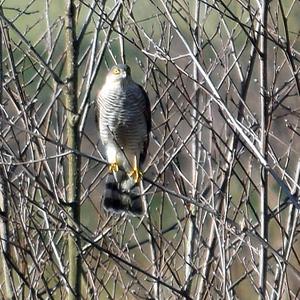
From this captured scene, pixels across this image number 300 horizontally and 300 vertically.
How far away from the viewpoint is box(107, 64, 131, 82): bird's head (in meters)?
5.67

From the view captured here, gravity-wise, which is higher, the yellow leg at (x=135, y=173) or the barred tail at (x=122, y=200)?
the yellow leg at (x=135, y=173)

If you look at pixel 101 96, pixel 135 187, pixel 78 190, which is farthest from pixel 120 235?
pixel 78 190

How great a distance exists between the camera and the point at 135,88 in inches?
231

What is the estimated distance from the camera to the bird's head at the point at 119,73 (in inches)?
223

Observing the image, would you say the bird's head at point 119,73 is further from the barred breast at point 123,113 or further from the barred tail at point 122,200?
the barred tail at point 122,200

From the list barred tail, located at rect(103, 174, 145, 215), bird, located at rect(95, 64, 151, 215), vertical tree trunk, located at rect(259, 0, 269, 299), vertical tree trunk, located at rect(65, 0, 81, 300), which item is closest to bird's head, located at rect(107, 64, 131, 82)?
bird, located at rect(95, 64, 151, 215)

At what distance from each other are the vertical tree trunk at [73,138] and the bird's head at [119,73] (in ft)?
5.30

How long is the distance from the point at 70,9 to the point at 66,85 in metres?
0.32

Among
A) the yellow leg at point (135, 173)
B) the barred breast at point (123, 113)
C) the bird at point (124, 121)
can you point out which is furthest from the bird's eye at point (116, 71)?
the yellow leg at point (135, 173)

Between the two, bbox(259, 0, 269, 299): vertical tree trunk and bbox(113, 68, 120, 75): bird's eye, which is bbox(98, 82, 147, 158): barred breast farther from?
bbox(259, 0, 269, 299): vertical tree trunk

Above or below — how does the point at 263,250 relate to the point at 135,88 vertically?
below

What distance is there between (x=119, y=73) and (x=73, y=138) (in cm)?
184

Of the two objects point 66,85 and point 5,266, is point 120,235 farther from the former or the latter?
point 66,85

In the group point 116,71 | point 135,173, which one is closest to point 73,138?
point 135,173
